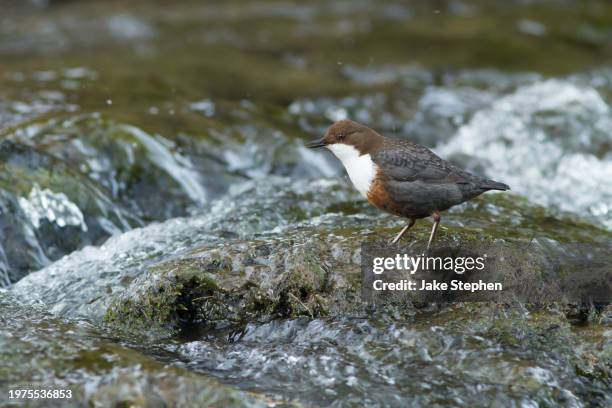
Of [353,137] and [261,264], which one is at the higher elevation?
[353,137]

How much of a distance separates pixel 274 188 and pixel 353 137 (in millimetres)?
1769

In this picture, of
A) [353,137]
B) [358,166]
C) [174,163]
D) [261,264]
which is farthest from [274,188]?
[261,264]

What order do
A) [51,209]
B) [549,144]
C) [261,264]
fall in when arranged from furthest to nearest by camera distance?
[549,144] < [51,209] < [261,264]

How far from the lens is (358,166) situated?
4902 mm

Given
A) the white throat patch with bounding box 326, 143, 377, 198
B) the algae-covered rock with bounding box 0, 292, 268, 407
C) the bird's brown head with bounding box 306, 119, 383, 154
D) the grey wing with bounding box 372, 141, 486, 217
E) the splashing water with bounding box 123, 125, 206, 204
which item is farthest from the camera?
the splashing water with bounding box 123, 125, 206, 204

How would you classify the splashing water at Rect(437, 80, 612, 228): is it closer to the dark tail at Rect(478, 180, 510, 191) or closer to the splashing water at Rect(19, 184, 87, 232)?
the dark tail at Rect(478, 180, 510, 191)

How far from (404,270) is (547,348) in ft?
2.96

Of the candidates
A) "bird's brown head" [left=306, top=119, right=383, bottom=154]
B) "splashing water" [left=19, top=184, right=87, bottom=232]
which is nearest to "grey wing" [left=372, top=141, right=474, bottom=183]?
"bird's brown head" [left=306, top=119, right=383, bottom=154]

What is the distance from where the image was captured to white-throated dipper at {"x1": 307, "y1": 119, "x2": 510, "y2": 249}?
15.3 ft

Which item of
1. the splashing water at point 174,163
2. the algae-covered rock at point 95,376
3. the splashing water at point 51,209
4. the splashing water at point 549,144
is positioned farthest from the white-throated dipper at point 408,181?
the splashing water at point 51,209

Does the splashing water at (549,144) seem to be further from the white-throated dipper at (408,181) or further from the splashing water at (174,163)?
the splashing water at (174,163)

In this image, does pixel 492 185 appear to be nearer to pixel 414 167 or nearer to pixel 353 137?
pixel 414 167

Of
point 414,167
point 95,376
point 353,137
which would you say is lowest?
point 95,376

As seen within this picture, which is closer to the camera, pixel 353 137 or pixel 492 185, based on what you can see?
pixel 492 185
